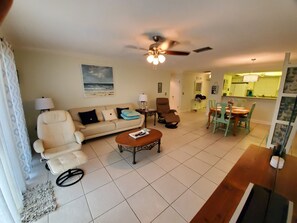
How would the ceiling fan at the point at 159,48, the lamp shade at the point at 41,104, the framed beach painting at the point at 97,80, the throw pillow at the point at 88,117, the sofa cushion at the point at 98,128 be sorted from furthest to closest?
the framed beach painting at the point at 97,80 → the throw pillow at the point at 88,117 → the sofa cushion at the point at 98,128 → the lamp shade at the point at 41,104 → the ceiling fan at the point at 159,48

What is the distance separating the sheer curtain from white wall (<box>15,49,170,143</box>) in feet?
3.96

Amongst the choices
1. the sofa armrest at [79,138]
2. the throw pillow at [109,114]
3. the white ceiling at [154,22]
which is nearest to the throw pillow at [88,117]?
the throw pillow at [109,114]

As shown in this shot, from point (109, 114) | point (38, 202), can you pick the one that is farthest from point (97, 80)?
point (38, 202)

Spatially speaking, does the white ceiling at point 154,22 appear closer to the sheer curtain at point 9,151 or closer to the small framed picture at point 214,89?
A: the sheer curtain at point 9,151

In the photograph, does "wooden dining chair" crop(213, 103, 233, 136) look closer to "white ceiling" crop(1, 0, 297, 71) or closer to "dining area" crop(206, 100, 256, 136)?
"dining area" crop(206, 100, 256, 136)

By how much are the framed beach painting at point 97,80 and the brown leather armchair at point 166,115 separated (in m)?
1.85

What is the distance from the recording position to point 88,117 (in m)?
3.57

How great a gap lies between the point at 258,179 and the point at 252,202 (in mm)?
360

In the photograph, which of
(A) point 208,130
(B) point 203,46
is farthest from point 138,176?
(A) point 208,130

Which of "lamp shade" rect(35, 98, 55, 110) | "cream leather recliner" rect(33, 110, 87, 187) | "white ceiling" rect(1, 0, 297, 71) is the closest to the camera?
"white ceiling" rect(1, 0, 297, 71)

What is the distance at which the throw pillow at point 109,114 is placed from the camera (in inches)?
154

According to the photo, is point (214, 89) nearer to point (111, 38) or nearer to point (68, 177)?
point (111, 38)

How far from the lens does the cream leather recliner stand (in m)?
1.96

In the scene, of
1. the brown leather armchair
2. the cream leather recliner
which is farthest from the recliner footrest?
the brown leather armchair
